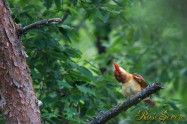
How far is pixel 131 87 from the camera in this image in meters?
4.93

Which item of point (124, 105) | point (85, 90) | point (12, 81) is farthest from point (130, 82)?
point (12, 81)

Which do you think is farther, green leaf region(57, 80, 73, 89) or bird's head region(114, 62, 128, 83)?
bird's head region(114, 62, 128, 83)

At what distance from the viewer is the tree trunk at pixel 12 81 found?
12.9ft

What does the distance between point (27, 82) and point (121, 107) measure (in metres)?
0.74

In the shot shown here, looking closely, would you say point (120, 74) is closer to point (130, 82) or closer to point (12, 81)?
point (130, 82)

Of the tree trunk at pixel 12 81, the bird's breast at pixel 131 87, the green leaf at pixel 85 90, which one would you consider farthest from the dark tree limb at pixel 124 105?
the bird's breast at pixel 131 87

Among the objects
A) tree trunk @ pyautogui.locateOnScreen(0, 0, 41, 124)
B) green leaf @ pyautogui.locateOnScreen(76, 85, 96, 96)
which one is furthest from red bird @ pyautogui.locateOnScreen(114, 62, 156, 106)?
tree trunk @ pyautogui.locateOnScreen(0, 0, 41, 124)

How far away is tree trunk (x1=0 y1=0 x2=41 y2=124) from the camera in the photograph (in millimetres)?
3941

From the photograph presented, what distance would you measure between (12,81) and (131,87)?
1384 millimetres

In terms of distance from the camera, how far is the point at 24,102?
396 cm

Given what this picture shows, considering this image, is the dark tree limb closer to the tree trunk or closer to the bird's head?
the tree trunk

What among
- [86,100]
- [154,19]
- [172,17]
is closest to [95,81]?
[86,100]

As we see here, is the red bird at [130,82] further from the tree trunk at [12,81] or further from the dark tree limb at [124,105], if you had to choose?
the tree trunk at [12,81]

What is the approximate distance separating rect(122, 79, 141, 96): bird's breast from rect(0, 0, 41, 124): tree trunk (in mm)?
1226
